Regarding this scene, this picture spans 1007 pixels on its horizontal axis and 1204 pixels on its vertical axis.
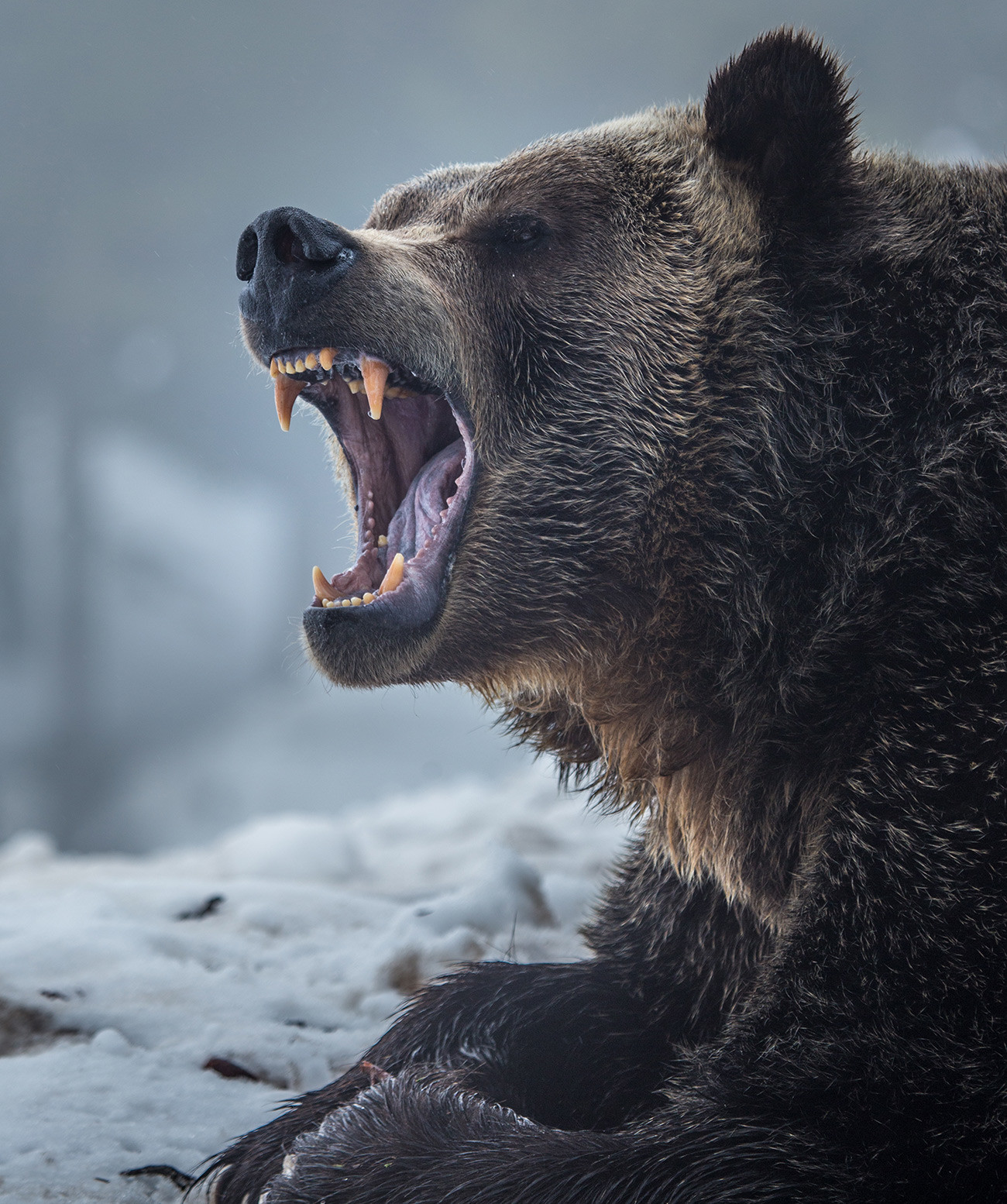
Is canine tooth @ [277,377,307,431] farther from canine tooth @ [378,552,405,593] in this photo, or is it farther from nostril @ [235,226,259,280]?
canine tooth @ [378,552,405,593]

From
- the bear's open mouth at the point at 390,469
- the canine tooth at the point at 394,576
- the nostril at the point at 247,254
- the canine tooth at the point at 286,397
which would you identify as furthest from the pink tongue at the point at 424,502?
the nostril at the point at 247,254

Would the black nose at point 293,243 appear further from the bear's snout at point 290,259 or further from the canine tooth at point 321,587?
the canine tooth at point 321,587

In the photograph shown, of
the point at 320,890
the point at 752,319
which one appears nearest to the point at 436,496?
the point at 752,319

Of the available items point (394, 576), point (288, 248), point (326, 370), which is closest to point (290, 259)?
point (288, 248)

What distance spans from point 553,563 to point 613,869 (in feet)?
3.26

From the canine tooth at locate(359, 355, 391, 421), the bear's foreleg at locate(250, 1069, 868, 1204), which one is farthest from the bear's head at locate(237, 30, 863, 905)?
the bear's foreleg at locate(250, 1069, 868, 1204)

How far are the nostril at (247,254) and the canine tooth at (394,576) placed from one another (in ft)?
2.23

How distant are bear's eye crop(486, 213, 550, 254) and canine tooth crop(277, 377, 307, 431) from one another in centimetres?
54

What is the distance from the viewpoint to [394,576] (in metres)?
2.35

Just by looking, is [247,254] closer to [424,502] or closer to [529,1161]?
[424,502]

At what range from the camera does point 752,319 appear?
236 cm

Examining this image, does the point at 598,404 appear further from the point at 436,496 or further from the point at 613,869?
the point at 613,869

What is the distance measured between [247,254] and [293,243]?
0.36 ft

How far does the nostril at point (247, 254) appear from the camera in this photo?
7.70 ft
